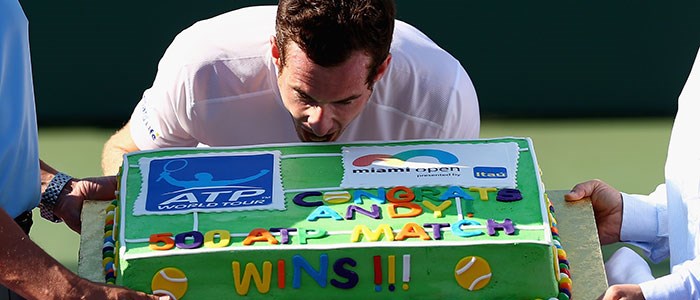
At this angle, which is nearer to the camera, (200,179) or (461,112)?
(200,179)

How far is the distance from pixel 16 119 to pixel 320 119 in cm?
69

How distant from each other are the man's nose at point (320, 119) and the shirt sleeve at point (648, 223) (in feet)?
2.57

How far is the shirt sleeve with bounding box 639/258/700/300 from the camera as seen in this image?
112 inches

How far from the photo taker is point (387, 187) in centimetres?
281

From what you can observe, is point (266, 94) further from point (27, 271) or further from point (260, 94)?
point (27, 271)

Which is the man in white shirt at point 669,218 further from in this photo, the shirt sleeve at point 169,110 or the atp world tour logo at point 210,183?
the shirt sleeve at point 169,110

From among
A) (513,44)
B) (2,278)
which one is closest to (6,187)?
(2,278)

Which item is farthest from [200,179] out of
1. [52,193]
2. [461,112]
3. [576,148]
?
[576,148]

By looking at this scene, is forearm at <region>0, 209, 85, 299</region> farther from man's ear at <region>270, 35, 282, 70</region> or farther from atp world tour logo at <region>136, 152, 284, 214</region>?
man's ear at <region>270, 35, 282, 70</region>

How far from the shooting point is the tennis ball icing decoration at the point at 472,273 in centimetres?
263

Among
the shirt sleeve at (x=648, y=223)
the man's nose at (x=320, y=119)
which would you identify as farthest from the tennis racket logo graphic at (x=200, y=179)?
the shirt sleeve at (x=648, y=223)

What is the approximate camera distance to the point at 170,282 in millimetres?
2607

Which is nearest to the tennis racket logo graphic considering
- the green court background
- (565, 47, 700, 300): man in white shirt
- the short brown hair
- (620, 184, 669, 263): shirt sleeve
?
the short brown hair

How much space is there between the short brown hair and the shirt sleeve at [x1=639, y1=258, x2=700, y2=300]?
83 cm
